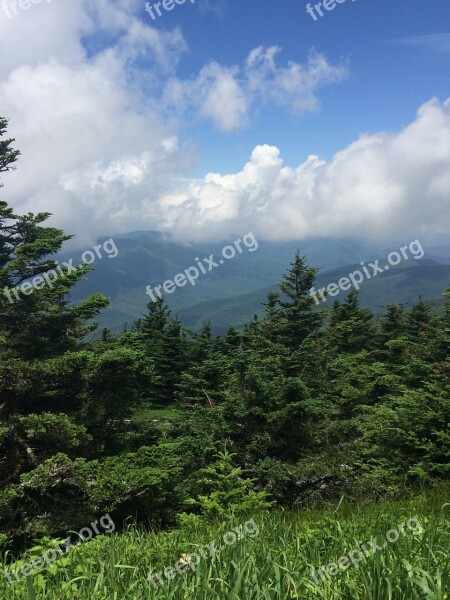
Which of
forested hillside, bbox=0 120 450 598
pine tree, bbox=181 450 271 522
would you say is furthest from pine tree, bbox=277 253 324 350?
pine tree, bbox=181 450 271 522

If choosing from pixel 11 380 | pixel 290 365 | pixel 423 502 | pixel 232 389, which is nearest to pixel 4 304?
pixel 11 380

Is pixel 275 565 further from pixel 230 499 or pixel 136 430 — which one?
pixel 136 430

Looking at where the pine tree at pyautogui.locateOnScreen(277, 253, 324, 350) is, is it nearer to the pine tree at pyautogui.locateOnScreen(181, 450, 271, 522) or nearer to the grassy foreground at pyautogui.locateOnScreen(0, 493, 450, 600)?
the pine tree at pyautogui.locateOnScreen(181, 450, 271, 522)

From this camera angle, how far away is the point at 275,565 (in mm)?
2750

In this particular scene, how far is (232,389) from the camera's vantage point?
52.3 ft

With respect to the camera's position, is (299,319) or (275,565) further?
(299,319)

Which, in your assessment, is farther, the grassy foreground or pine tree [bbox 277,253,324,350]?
pine tree [bbox 277,253,324,350]

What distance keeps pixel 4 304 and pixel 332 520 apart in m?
14.7

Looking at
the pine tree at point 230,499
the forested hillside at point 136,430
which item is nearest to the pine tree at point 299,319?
the forested hillside at point 136,430

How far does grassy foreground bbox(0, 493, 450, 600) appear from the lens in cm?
263

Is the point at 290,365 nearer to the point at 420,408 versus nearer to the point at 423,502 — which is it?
the point at 420,408

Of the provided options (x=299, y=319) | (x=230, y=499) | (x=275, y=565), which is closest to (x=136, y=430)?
(x=230, y=499)

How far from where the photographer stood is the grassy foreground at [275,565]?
2635 mm

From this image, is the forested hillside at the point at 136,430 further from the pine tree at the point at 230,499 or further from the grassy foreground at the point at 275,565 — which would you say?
the grassy foreground at the point at 275,565
